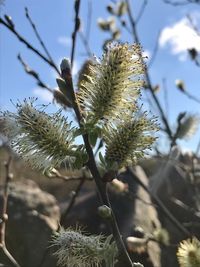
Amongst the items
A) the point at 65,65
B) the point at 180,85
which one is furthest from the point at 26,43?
the point at 180,85

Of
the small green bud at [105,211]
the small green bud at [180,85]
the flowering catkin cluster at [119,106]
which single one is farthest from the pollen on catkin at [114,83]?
the small green bud at [180,85]

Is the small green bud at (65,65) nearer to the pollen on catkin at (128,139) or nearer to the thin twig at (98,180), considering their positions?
the thin twig at (98,180)

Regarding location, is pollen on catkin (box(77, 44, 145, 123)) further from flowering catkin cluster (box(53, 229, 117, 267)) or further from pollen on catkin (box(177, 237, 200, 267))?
pollen on catkin (box(177, 237, 200, 267))

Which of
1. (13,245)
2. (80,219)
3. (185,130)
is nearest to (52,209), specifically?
(80,219)

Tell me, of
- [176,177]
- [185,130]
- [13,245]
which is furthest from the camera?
[176,177]

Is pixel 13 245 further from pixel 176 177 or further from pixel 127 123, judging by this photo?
pixel 127 123
